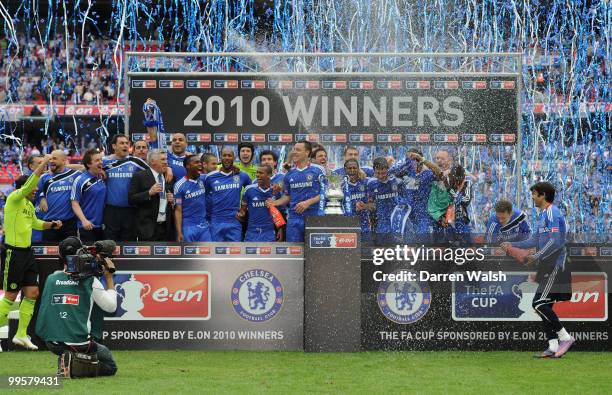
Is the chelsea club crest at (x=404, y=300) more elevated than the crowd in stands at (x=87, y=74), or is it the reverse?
the crowd in stands at (x=87, y=74)

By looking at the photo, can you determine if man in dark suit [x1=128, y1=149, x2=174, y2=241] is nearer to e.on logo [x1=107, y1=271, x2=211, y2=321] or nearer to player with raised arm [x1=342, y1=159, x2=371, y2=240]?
e.on logo [x1=107, y1=271, x2=211, y2=321]

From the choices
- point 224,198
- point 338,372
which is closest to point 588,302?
point 338,372

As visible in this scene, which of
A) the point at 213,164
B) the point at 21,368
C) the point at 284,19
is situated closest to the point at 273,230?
the point at 213,164

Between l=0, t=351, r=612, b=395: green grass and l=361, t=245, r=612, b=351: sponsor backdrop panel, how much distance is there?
0.76 ft

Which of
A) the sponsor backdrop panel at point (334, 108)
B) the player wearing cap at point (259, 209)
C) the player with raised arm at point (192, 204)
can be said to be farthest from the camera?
the sponsor backdrop panel at point (334, 108)

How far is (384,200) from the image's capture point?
1371cm

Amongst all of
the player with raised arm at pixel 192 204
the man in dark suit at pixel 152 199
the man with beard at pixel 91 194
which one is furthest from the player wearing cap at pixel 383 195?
the man with beard at pixel 91 194

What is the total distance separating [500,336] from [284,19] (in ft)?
67.3

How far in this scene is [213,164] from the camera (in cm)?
1353

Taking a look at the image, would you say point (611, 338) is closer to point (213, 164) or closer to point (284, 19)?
point (213, 164)

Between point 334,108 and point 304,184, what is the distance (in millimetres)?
2386

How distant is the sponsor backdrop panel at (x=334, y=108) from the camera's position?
49.0 ft

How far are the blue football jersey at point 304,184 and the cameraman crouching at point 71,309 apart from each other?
4.55 m

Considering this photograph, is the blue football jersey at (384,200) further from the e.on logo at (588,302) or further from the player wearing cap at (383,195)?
the e.on logo at (588,302)
